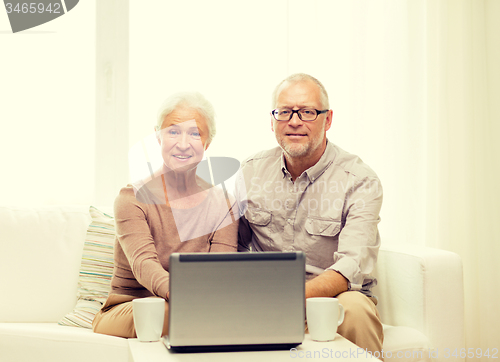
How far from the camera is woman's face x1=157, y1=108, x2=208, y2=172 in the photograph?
61.3 inches

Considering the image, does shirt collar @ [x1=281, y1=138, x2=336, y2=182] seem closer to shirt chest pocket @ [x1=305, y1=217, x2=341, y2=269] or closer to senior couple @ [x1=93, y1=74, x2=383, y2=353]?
senior couple @ [x1=93, y1=74, x2=383, y2=353]

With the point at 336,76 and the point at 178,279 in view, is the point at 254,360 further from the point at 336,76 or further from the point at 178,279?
the point at 336,76

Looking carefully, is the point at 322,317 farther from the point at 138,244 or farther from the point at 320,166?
the point at 320,166

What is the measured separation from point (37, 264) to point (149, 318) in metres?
0.96

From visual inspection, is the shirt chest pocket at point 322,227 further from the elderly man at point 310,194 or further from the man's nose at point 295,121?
the man's nose at point 295,121

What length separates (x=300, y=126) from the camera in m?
1.72

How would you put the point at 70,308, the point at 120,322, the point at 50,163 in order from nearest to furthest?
the point at 120,322 < the point at 70,308 < the point at 50,163

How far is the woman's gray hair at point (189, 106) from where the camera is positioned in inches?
62.6

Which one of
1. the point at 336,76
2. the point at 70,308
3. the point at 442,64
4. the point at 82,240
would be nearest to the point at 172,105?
the point at 82,240

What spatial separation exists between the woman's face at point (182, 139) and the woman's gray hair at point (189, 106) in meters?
0.01

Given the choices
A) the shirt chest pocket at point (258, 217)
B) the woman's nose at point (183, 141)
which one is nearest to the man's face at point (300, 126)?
the shirt chest pocket at point (258, 217)

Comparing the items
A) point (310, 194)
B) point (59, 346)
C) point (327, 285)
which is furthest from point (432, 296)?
point (59, 346)

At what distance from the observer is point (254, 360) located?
882 mm

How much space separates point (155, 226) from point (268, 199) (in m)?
0.44
